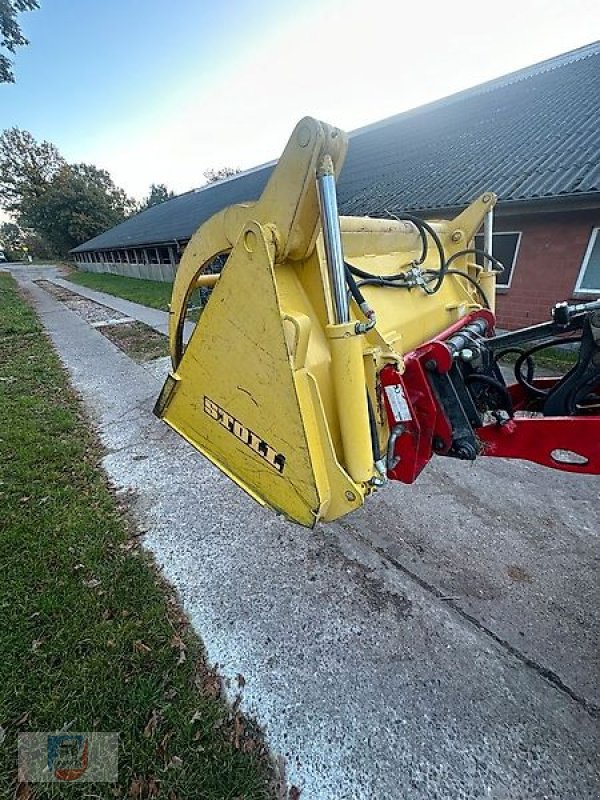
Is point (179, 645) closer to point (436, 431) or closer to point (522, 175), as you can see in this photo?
point (436, 431)

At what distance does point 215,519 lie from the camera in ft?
9.36

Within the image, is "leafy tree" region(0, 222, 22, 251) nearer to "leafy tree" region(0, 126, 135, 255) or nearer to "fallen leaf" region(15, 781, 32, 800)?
"leafy tree" region(0, 126, 135, 255)

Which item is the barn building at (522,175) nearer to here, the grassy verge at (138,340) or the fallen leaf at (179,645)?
the grassy verge at (138,340)

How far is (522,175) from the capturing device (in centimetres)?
718

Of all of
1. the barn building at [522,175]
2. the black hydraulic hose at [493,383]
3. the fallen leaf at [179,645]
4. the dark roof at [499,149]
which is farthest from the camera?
the dark roof at [499,149]

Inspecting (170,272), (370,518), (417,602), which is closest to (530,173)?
(370,518)

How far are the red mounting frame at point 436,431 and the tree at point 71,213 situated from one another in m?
Answer: 57.2

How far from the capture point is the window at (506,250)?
24.2 feet

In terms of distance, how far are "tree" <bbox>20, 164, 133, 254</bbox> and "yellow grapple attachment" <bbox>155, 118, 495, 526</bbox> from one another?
2235 inches

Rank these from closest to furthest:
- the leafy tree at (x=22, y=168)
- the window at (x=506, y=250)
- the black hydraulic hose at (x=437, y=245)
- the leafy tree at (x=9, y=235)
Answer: the black hydraulic hose at (x=437, y=245), the window at (x=506, y=250), the leafy tree at (x=22, y=168), the leafy tree at (x=9, y=235)

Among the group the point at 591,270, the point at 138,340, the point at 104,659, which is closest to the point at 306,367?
the point at 104,659

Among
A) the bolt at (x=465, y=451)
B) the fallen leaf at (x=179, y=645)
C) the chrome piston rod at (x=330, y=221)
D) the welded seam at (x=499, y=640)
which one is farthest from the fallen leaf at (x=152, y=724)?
the chrome piston rod at (x=330, y=221)

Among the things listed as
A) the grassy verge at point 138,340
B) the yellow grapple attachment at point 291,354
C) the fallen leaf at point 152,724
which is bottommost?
the fallen leaf at point 152,724

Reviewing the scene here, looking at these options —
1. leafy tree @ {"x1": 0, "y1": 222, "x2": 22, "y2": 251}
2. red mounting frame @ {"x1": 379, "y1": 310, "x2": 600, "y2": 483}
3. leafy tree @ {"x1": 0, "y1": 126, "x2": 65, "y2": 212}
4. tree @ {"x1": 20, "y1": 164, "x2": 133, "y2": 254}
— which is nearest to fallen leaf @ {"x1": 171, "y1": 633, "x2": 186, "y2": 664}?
red mounting frame @ {"x1": 379, "y1": 310, "x2": 600, "y2": 483}
